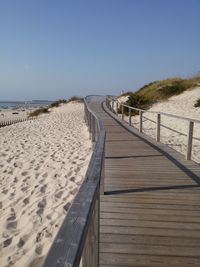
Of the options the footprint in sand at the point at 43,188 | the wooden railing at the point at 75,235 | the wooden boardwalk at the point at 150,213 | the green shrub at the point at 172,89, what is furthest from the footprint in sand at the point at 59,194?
the green shrub at the point at 172,89

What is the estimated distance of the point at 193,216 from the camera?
147 inches

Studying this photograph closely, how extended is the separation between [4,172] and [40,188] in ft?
5.82

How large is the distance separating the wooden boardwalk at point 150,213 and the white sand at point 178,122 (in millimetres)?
3868

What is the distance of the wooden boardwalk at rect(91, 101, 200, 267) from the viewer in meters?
2.88

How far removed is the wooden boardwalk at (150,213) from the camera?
2875 millimetres

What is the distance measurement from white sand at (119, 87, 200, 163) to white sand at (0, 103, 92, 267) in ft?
12.5

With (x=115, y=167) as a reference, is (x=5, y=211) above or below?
below

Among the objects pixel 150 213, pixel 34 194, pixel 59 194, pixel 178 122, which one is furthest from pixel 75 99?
pixel 150 213

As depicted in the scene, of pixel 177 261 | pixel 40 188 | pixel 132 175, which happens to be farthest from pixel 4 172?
pixel 177 261

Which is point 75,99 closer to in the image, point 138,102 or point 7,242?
point 138,102

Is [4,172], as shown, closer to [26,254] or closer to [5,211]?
[5,211]

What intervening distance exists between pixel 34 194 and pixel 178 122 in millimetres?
12095

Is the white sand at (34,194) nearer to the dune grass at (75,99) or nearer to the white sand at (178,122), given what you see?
the white sand at (178,122)

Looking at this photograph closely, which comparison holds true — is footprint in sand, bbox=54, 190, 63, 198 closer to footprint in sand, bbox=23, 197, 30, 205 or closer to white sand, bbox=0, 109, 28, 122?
footprint in sand, bbox=23, 197, 30, 205
